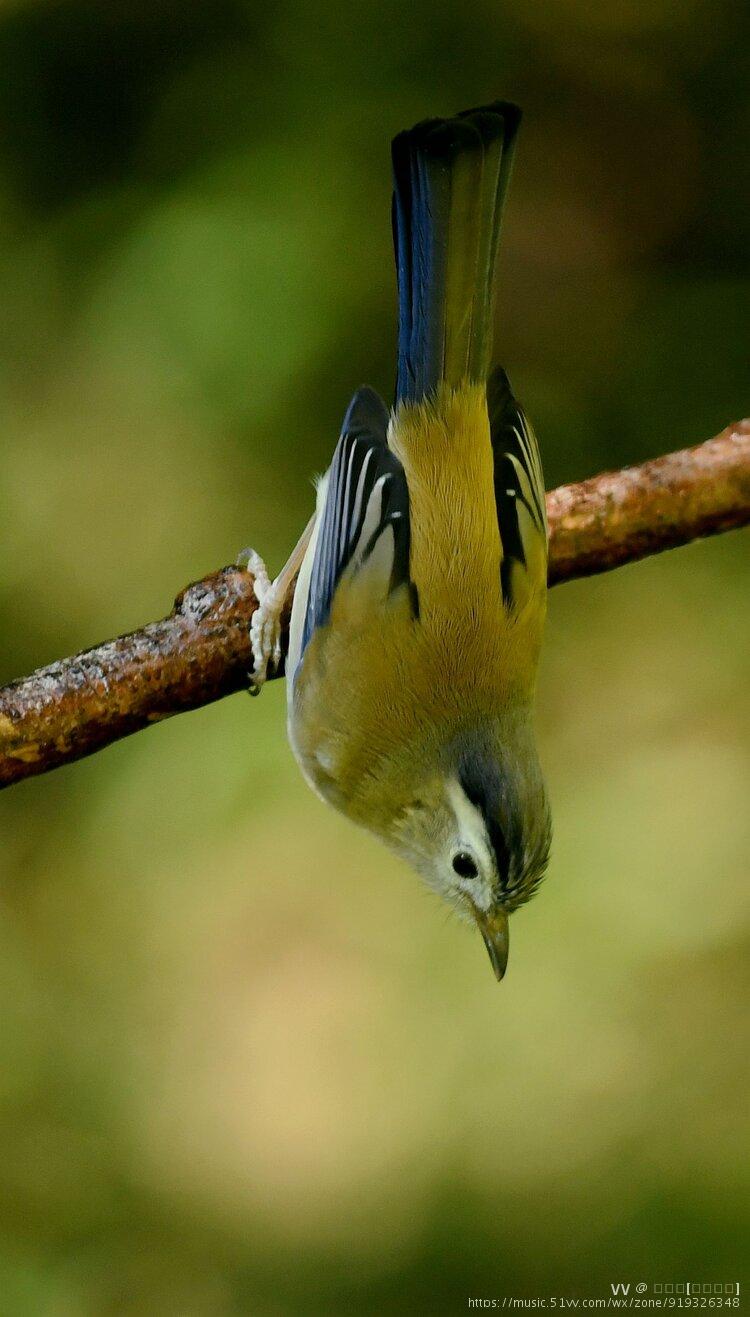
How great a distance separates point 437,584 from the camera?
108 inches

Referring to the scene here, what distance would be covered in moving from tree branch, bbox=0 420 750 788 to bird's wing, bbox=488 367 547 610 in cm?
10

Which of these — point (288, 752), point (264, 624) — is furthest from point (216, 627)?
point (288, 752)

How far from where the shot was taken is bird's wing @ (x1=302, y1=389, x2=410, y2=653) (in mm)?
2768

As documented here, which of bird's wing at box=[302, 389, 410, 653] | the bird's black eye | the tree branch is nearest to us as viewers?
the tree branch

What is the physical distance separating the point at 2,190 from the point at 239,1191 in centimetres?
319

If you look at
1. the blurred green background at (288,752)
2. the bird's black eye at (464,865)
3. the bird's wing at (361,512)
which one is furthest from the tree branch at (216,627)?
the blurred green background at (288,752)

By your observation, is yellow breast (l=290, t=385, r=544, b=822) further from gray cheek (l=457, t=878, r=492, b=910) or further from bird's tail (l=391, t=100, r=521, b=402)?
gray cheek (l=457, t=878, r=492, b=910)

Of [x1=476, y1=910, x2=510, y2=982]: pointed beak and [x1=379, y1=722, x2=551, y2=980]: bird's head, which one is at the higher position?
[x1=379, y1=722, x2=551, y2=980]: bird's head

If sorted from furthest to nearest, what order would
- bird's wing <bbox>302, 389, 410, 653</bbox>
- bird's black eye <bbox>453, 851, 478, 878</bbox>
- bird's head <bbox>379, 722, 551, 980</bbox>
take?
bird's wing <bbox>302, 389, 410, 653</bbox> < bird's black eye <bbox>453, 851, 478, 878</bbox> < bird's head <bbox>379, 722, 551, 980</bbox>

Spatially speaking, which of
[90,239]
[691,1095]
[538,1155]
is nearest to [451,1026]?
[538,1155]

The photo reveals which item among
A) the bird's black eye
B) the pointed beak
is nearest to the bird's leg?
the bird's black eye

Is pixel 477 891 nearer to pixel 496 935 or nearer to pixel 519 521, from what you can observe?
pixel 496 935

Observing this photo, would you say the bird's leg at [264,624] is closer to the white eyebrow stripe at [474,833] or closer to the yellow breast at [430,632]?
the yellow breast at [430,632]

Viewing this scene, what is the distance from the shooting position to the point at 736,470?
9.17ft
